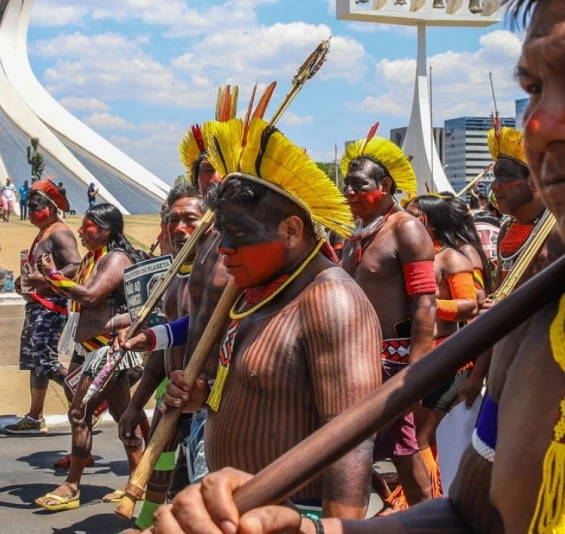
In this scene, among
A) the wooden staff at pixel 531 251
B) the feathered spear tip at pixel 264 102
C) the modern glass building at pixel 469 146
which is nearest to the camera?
the feathered spear tip at pixel 264 102

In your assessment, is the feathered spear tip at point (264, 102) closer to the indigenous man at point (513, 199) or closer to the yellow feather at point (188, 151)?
the yellow feather at point (188, 151)

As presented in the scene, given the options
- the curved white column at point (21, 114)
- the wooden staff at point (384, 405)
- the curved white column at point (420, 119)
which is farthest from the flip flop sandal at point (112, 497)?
the curved white column at point (21, 114)

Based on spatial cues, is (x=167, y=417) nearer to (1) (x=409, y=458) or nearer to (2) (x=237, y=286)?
(2) (x=237, y=286)

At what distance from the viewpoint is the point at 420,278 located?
4.94m

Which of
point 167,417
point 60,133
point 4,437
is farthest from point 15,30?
point 167,417

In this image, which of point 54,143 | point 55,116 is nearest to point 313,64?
point 54,143

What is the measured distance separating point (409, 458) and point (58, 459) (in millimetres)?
3164

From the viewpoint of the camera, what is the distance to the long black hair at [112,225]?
657 centimetres

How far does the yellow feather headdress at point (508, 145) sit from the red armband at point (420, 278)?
1005 mm

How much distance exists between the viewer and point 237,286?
2.91m

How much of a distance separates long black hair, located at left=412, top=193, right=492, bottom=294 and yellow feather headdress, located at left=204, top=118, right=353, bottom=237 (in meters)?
3.27

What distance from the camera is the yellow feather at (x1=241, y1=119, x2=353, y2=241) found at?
293 centimetres

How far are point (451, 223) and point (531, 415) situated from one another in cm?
502

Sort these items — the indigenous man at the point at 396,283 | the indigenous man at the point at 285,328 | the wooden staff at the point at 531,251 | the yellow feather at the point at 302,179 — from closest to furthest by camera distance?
the indigenous man at the point at 285,328
the yellow feather at the point at 302,179
the wooden staff at the point at 531,251
the indigenous man at the point at 396,283
